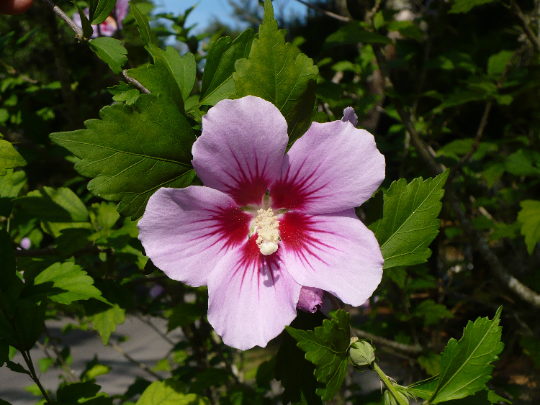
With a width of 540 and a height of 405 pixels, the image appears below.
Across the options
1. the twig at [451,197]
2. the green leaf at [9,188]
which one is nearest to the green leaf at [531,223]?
the twig at [451,197]

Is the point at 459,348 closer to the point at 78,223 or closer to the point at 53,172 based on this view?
the point at 78,223

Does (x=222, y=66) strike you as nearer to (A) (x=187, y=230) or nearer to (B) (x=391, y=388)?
(A) (x=187, y=230)

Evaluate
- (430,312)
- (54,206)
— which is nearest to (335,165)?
(54,206)

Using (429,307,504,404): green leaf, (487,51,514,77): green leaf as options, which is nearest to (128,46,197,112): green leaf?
(429,307,504,404): green leaf

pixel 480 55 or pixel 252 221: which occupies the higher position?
pixel 252 221

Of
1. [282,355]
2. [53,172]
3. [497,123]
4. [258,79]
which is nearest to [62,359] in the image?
[53,172]
